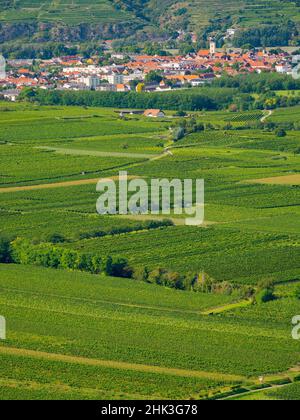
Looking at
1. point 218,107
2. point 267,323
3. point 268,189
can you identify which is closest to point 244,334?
point 267,323

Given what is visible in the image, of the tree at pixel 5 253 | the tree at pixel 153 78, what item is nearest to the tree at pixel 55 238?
the tree at pixel 5 253

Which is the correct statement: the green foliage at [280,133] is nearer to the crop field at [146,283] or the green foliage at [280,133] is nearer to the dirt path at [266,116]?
the crop field at [146,283]

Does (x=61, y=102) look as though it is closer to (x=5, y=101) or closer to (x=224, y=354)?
(x=5, y=101)

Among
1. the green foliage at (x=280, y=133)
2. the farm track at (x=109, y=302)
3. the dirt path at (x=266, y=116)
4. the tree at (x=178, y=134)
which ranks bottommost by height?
the dirt path at (x=266, y=116)
